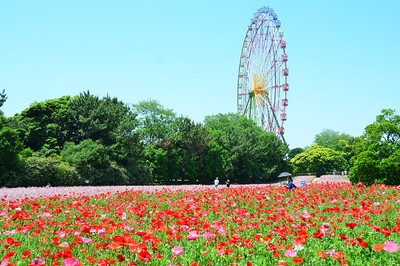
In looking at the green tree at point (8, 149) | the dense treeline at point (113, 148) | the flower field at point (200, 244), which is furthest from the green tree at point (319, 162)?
the flower field at point (200, 244)

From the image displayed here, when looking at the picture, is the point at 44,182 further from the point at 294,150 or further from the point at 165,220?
the point at 294,150

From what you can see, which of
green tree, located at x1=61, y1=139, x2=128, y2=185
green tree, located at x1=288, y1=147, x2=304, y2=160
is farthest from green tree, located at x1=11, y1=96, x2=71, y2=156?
green tree, located at x1=288, y1=147, x2=304, y2=160

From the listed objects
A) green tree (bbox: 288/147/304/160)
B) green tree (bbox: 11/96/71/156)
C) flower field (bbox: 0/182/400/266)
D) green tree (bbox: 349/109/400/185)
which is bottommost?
flower field (bbox: 0/182/400/266)

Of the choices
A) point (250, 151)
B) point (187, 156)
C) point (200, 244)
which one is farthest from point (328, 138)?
point (200, 244)

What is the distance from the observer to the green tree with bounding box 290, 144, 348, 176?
72438 mm

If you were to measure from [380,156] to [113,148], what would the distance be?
2060 centimetres

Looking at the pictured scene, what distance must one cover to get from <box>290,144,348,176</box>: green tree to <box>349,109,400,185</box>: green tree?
51195 mm

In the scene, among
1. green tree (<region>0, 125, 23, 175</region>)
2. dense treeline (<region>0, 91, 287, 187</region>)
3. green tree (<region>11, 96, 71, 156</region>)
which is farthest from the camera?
green tree (<region>11, 96, 71, 156</region>)

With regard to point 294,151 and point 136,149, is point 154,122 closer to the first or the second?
A: point 136,149

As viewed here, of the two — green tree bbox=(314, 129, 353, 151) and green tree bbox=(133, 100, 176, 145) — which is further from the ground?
green tree bbox=(314, 129, 353, 151)

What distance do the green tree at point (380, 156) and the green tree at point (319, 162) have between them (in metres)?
51.2

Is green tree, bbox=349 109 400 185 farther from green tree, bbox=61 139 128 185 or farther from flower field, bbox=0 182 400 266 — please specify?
green tree, bbox=61 139 128 185

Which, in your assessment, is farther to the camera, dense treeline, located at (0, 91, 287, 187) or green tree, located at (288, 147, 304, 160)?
green tree, located at (288, 147, 304, 160)

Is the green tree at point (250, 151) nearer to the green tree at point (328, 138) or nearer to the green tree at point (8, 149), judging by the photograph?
the green tree at point (8, 149)
